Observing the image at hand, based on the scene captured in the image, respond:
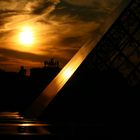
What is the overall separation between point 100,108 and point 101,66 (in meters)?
1.27

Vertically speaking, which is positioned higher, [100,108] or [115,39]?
[115,39]

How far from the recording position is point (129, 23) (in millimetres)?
8938

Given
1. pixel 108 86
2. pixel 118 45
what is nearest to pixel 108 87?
pixel 108 86

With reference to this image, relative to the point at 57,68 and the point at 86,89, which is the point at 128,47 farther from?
the point at 57,68

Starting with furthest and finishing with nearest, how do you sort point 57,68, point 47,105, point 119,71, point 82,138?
point 57,68 → point 119,71 → point 47,105 → point 82,138

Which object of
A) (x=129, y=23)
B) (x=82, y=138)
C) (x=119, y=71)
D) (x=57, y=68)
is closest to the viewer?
(x=82, y=138)

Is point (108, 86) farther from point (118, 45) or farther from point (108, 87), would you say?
point (118, 45)

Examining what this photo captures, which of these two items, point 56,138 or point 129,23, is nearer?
point 56,138

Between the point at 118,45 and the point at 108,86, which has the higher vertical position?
the point at 118,45

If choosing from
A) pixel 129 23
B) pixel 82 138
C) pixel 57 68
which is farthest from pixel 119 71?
pixel 57 68

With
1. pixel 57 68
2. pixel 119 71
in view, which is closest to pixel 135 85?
pixel 119 71

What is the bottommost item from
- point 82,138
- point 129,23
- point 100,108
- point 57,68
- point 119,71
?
point 82,138

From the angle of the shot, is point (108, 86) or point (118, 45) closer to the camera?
point (108, 86)

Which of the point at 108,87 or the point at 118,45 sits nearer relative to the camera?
the point at 108,87
